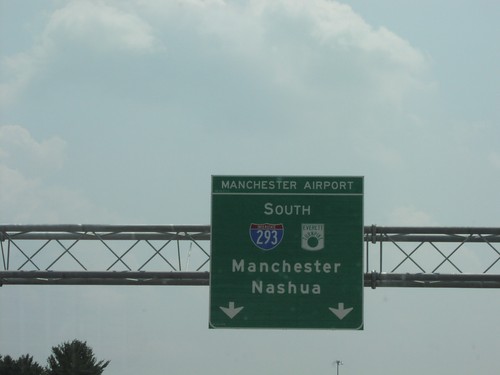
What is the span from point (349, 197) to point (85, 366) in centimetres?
4302

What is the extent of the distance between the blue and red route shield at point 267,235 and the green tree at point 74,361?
40.5m

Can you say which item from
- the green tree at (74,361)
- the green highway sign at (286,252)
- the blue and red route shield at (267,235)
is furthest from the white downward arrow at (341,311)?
the green tree at (74,361)

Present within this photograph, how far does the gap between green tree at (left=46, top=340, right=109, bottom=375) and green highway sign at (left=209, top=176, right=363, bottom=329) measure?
40.4 metres

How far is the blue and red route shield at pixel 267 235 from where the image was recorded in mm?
25219

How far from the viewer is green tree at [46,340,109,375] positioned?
6512 cm

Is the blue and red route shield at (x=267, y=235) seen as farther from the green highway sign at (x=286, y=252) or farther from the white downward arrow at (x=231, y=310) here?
the white downward arrow at (x=231, y=310)

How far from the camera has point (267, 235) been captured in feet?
82.8

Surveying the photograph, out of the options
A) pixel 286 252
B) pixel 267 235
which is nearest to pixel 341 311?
pixel 286 252

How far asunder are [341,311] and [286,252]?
5.73 ft

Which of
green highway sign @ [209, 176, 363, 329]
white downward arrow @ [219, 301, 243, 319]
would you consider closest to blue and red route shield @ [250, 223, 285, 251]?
green highway sign @ [209, 176, 363, 329]

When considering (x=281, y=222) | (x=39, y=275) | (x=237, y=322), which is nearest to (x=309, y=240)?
(x=281, y=222)

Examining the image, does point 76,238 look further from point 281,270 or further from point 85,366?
point 85,366

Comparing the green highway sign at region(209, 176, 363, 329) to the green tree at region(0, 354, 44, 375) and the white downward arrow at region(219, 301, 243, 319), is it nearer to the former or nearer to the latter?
the white downward arrow at region(219, 301, 243, 319)

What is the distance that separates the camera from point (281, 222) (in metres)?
25.3
